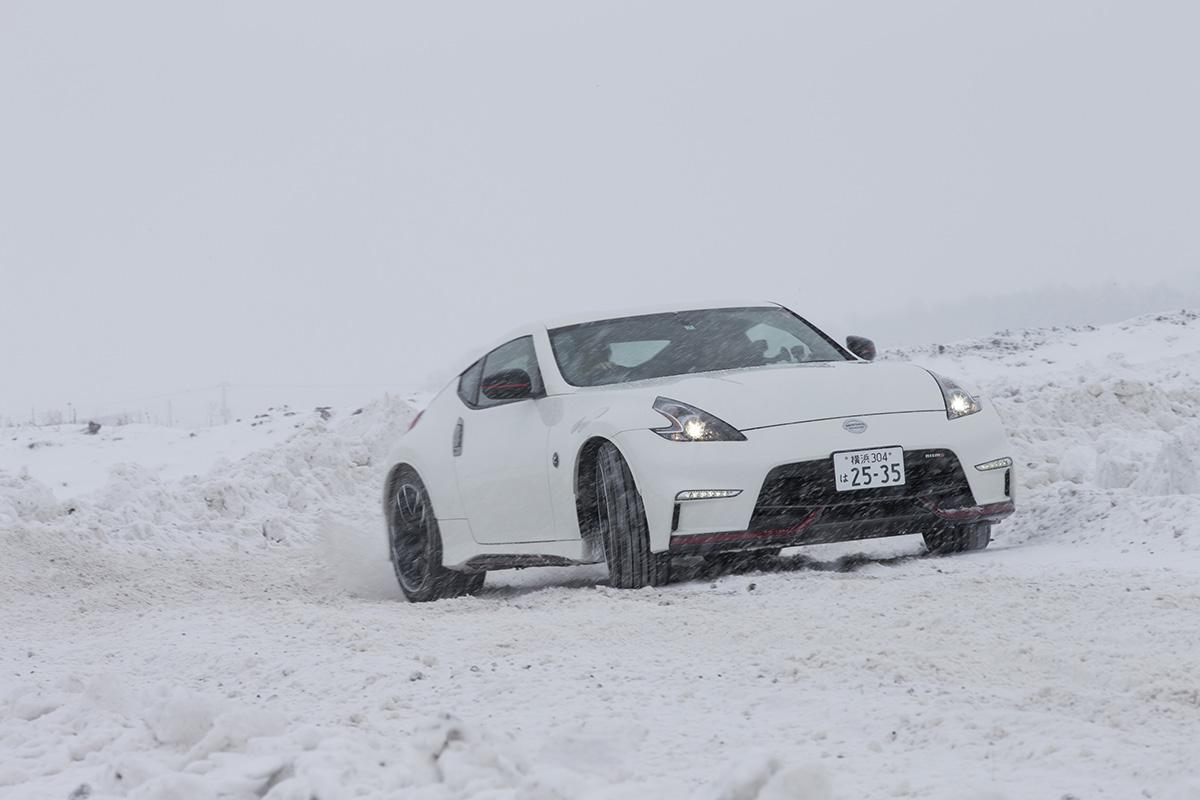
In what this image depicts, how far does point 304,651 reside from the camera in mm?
4984

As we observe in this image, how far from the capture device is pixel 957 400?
6777mm

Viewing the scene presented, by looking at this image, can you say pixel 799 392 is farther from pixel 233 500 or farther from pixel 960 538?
pixel 233 500

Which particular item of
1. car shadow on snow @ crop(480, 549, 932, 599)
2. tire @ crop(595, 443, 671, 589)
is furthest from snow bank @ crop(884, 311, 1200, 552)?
tire @ crop(595, 443, 671, 589)

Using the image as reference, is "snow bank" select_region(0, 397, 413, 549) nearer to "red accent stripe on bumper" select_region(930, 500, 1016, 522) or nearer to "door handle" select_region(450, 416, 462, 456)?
"door handle" select_region(450, 416, 462, 456)

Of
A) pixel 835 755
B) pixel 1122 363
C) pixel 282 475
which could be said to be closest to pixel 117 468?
pixel 282 475

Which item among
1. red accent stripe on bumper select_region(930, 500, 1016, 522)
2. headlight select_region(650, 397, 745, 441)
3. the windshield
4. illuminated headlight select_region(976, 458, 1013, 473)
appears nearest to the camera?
headlight select_region(650, 397, 745, 441)

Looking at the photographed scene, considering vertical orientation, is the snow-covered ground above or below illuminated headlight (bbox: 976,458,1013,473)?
below

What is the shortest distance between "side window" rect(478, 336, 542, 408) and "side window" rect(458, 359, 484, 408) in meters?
0.05

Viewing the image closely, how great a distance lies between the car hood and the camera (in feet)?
20.8

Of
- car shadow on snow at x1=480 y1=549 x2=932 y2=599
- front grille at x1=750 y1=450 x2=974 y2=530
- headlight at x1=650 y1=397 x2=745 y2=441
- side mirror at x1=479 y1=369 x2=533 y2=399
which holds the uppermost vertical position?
side mirror at x1=479 y1=369 x2=533 y2=399

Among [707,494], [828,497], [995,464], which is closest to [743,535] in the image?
[707,494]

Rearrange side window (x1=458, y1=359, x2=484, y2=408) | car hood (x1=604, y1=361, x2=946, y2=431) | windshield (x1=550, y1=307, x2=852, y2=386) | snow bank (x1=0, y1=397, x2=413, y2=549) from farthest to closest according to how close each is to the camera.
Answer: snow bank (x1=0, y1=397, x2=413, y2=549) → side window (x1=458, y1=359, x2=484, y2=408) → windshield (x1=550, y1=307, x2=852, y2=386) → car hood (x1=604, y1=361, x2=946, y2=431)

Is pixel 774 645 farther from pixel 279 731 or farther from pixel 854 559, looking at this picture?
pixel 854 559

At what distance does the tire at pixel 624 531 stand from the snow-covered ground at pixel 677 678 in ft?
0.47
